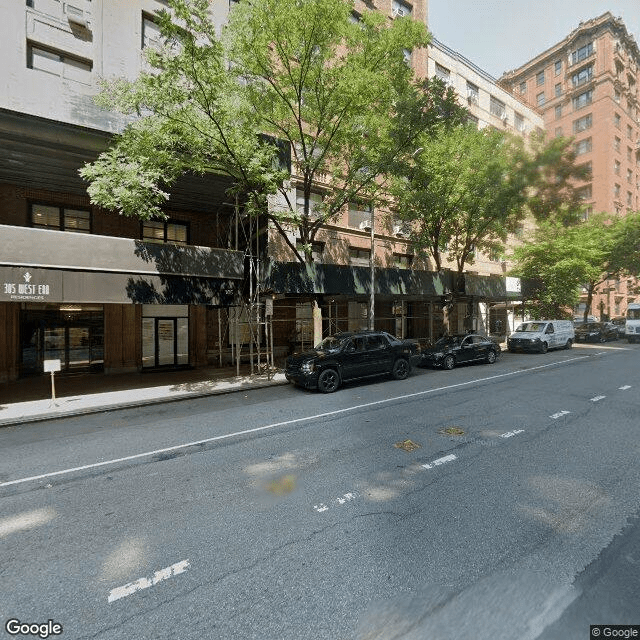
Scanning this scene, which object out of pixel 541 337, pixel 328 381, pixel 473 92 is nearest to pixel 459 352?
pixel 328 381

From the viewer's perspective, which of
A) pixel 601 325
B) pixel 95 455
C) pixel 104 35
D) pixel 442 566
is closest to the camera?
pixel 442 566

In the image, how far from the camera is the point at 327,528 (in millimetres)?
3982

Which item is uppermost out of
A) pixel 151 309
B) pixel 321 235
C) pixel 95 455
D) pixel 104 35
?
pixel 104 35

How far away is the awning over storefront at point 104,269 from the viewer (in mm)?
10023

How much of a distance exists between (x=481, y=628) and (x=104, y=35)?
21794 mm

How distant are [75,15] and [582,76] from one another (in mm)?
60797

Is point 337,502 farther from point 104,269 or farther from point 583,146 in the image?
point 583,146

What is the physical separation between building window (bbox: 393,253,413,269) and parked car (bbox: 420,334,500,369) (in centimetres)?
827

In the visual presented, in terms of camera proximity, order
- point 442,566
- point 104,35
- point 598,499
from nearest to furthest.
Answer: point 442,566
point 598,499
point 104,35

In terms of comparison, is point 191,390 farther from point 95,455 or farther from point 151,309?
point 151,309

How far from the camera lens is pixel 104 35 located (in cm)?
1502

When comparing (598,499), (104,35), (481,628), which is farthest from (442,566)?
(104,35)

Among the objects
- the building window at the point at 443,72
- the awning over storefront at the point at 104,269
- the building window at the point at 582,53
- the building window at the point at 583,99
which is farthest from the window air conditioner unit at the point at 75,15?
the building window at the point at 582,53

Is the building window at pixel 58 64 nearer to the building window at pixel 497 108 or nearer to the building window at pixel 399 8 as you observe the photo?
the building window at pixel 399 8
